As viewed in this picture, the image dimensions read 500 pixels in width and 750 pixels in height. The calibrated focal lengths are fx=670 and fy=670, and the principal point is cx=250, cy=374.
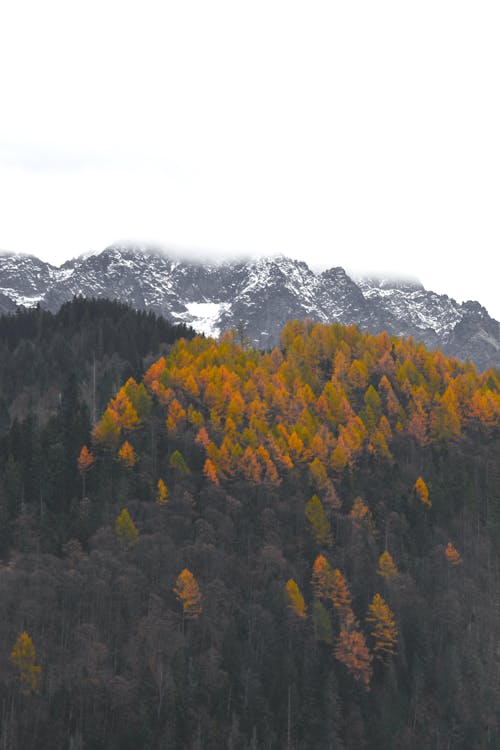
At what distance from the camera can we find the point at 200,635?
78.9 metres

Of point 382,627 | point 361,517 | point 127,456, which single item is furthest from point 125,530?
point 361,517

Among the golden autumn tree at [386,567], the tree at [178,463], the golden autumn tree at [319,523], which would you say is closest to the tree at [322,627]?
the golden autumn tree at [386,567]

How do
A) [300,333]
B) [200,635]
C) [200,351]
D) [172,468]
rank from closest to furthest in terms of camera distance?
[200,635], [172,468], [200,351], [300,333]

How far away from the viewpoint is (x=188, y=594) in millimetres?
79688

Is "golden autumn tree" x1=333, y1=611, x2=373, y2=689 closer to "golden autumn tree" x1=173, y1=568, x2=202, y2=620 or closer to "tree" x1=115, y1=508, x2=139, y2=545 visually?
"golden autumn tree" x1=173, y1=568, x2=202, y2=620

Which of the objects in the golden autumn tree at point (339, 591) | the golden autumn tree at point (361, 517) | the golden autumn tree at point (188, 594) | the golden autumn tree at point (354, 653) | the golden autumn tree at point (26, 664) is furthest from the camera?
the golden autumn tree at point (361, 517)

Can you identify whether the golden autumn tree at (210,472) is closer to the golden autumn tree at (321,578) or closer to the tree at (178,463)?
the tree at (178,463)

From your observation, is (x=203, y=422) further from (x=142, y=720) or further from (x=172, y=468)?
(x=142, y=720)

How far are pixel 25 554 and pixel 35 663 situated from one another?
46.9 ft

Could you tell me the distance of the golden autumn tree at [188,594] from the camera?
79.5m

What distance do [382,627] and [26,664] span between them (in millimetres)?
42783

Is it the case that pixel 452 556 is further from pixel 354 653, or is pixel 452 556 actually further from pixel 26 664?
pixel 26 664

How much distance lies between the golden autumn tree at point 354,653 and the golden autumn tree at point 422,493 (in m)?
27.0

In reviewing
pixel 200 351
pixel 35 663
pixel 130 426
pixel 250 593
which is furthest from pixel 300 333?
pixel 35 663
